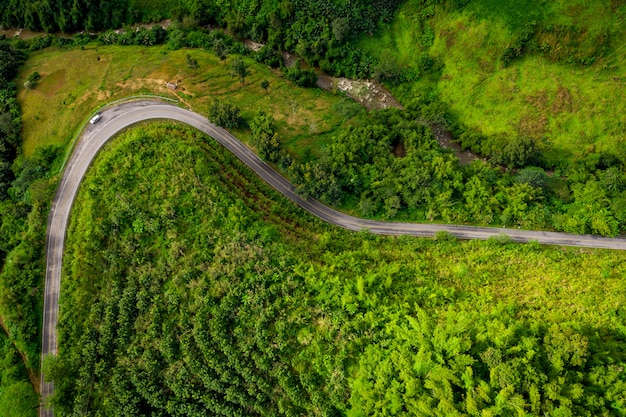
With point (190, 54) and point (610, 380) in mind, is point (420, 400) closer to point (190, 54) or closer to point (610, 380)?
point (610, 380)

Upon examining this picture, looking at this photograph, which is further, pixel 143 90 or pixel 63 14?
pixel 63 14

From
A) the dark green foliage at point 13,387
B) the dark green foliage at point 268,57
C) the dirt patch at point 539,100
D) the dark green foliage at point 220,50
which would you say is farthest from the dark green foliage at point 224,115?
the dirt patch at point 539,100

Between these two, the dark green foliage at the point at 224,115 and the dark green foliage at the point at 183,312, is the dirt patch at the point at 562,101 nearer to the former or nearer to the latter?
the dark green foliage at the point at 183,312

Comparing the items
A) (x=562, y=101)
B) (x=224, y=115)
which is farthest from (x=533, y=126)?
(x=224, y=115)

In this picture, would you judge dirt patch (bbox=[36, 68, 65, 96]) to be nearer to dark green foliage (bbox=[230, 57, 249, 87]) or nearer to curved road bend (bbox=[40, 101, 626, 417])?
curved road bend (bbox=[40, 101, 626, 417])

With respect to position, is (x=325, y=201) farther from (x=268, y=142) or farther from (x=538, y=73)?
(x=538, y=73)

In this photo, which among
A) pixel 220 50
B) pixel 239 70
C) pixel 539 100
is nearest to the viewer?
pixel 239 70

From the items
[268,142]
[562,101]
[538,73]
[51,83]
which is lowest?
[268,142]
